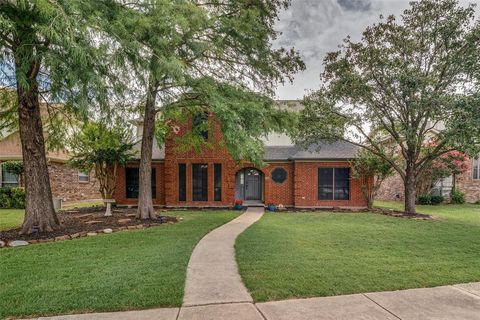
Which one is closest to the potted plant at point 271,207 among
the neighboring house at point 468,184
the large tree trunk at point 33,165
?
the large tree trunk at point 33,165

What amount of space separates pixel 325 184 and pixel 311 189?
854mm

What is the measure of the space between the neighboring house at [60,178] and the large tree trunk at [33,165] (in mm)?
7832

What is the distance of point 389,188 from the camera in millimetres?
23312

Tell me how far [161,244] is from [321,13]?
1094cm

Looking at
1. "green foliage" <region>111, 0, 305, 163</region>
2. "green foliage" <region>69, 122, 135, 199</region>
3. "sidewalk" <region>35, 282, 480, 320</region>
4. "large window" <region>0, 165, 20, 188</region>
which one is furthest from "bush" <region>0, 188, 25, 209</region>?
"sidewalk" <region>35, 282, 480, 320</region>

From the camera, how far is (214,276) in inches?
193

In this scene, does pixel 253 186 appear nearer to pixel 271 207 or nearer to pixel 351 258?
pixel 271 207

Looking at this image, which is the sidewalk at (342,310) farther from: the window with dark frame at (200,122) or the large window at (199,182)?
the large window at (199,182)

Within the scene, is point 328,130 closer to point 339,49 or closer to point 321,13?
point 339,49

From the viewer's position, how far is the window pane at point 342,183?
15.9 m

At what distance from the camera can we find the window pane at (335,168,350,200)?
15885 mm

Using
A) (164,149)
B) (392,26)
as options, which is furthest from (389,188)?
(164,149)

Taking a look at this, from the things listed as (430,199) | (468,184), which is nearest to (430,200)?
(430,199)

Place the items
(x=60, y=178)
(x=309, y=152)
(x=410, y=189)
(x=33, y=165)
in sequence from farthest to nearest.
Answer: (x=60, y=178)
(x=309, y=152)
(x=410, y=189)
(x=33, y=165)
